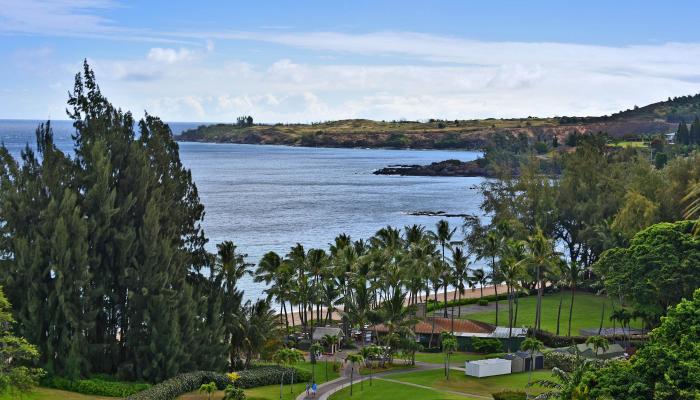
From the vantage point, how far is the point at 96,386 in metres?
48.9

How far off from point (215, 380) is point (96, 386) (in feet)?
23.5

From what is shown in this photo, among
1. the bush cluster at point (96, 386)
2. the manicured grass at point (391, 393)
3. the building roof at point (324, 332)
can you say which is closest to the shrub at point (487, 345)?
the building roof at point (324, 332)

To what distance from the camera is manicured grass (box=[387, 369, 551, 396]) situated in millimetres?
53219

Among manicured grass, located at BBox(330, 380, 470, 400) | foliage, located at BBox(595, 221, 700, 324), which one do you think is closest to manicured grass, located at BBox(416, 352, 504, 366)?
manicured grass, located at BBox(330, 380, 470, 400)

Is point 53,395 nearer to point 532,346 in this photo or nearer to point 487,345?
point 532,346

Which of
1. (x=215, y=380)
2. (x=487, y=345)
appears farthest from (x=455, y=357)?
(x=215, y=380)

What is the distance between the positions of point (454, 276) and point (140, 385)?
120 ft

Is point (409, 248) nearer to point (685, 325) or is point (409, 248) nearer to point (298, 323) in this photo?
point (298, 323)

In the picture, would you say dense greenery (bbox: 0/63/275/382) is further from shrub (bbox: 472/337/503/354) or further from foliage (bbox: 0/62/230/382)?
shrub (bbox: 472/337/503/354)

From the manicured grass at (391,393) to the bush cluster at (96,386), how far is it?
12.3 m

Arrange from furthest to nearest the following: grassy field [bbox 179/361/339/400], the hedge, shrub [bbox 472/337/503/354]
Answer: shrub [bbox 472/337/503/354]
grassy field [bbox 179/361/339/400]
the hedge

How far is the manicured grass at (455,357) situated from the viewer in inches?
2525

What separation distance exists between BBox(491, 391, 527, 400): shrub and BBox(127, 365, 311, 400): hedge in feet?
49.2

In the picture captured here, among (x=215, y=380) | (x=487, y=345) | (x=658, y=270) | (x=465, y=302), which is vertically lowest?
(x=465, y=302)
